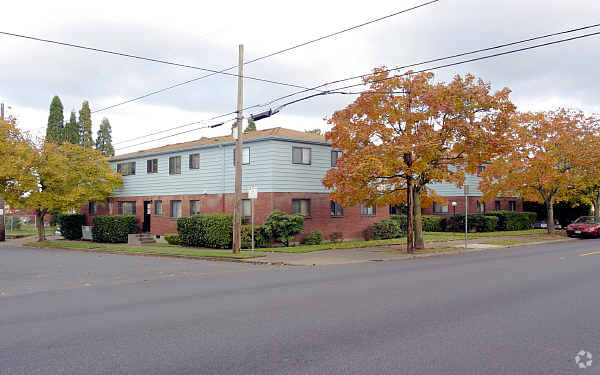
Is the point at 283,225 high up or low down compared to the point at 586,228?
up

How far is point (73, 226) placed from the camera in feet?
121

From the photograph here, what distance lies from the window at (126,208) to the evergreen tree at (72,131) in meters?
21.6

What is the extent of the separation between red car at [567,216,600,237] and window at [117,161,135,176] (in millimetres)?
30692

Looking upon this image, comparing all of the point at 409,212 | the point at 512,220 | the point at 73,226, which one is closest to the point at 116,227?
the point at 73,226

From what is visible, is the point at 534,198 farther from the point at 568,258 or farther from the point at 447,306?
the point at 447,306

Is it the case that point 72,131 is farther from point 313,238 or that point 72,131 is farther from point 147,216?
point 313,238

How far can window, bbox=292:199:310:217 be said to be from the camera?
26500mm

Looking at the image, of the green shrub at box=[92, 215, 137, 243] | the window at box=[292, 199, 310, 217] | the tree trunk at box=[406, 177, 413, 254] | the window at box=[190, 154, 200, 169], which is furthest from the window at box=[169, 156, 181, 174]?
the tree trunk at box=[406, 177, 413, 254]

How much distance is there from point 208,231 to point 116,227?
10199mm

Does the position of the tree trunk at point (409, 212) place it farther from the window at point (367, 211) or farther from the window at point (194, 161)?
the window at point (194, 161)

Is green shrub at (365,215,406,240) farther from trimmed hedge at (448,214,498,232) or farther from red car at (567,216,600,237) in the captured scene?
red car at (567,216,600,237)

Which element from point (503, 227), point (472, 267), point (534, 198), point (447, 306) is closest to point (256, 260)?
point (472, 267)

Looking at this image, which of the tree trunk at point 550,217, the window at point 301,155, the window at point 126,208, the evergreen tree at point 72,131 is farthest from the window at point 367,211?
the evergreen tree at point 72,131

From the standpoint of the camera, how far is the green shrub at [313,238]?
2603 cm
